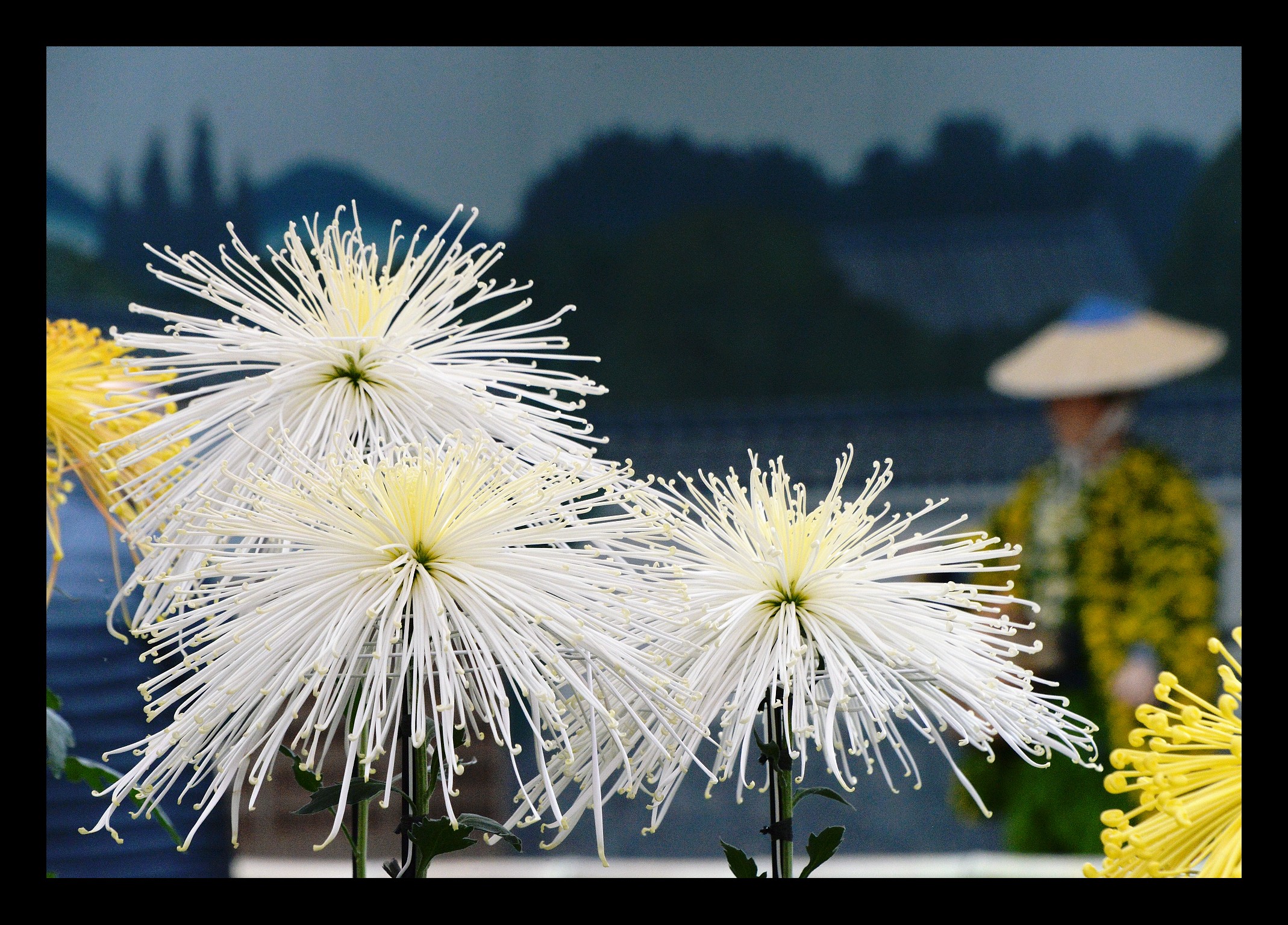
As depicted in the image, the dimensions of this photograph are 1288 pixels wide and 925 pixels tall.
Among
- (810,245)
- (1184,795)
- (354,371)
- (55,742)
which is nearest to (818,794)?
(1184,795)

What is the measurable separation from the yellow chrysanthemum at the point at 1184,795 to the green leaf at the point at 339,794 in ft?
1.28

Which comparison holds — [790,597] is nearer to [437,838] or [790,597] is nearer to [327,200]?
[437,838]

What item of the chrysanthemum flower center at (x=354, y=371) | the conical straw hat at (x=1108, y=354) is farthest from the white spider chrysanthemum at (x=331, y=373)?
the conical straw hat at (x=1108, y=354)

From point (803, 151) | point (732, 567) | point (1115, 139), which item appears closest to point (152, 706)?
point (732, 567)

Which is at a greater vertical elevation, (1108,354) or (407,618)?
(1108,354)

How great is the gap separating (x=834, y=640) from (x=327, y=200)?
230 cm

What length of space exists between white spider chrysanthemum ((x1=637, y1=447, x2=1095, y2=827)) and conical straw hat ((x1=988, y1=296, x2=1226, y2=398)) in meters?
2.42

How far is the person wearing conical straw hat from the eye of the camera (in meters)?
2.66

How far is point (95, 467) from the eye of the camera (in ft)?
2.66

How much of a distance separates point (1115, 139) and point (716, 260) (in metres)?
1.11

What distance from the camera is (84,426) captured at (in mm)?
804

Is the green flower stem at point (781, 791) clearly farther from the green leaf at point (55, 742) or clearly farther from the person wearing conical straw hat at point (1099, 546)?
the person wearing conical straw hat at point (1099, 546)

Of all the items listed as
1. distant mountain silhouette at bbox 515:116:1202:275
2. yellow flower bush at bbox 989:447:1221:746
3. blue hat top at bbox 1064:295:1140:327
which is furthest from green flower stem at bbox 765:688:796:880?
blue hat top at bbox 1064:295:1140:327

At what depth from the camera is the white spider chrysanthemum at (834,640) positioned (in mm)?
622
